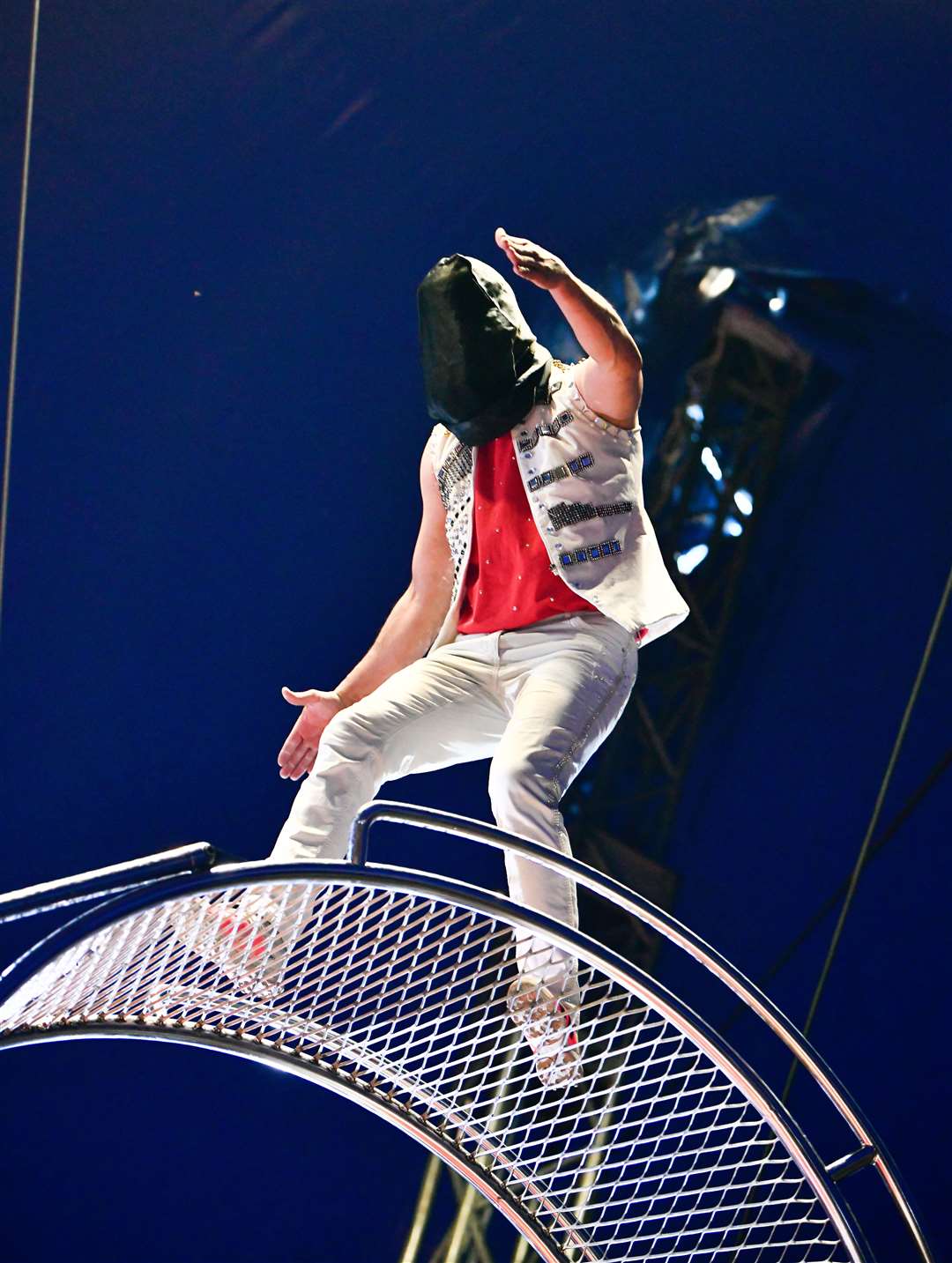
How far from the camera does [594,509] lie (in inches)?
120

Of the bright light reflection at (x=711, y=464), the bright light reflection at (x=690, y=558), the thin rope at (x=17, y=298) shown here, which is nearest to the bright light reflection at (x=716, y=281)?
the bright light reflection at (x=711, y=464)

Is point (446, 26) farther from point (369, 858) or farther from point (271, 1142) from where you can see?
point (271, 1142)

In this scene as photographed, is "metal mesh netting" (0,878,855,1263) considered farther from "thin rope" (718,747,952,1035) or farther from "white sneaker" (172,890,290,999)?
A: "thin rope" (718,747,952,1035)

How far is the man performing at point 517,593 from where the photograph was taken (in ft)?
9.29

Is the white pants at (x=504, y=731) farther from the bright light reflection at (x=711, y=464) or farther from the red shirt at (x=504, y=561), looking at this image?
the bright light reflection at (x=711, y=464)

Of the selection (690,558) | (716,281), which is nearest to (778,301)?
(716,281)

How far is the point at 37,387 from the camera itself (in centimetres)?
369

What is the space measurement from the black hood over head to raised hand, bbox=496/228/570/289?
244 mm

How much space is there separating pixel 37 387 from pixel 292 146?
93 cm

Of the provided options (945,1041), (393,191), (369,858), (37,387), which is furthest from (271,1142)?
(393,191)

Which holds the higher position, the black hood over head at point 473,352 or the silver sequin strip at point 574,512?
the black hood over head at point 473,352

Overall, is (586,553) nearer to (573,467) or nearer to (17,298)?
(573,467)

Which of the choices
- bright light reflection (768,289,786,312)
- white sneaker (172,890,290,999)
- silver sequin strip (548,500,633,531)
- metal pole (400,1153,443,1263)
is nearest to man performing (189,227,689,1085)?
silver sequin strip (548,500,633,531)

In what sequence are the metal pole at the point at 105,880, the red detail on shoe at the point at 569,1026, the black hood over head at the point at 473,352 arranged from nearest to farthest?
the metal pole at the point at 105,880, the red detail on shoe at the point at 569,1026, the black hood over head at the point at 473,352
